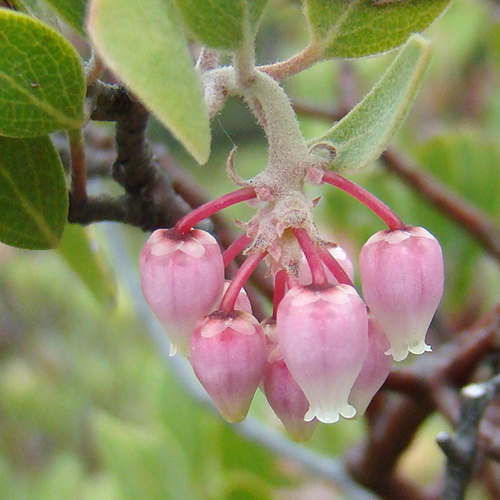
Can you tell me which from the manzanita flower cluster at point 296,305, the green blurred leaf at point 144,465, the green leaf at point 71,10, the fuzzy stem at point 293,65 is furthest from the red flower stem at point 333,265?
the green blurred leaf at point 144,465

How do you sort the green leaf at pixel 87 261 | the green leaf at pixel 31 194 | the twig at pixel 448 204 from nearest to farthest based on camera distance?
the green leaf at pixel 31 194, the green leaf at pixel 87 261, the twig at pixel 448 204

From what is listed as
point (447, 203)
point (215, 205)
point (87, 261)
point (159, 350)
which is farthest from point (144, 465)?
point (215, 205)

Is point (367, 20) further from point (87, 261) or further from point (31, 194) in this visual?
point (87, 261)

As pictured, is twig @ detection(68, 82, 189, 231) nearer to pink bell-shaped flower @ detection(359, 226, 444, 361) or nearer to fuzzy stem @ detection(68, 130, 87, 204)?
fuzzy stem @ detection(68, 130, 87, 204)

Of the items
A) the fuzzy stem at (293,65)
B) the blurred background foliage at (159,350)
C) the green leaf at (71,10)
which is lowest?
the blurred background foliage at (159,350)

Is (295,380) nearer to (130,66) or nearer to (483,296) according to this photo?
(130,66)

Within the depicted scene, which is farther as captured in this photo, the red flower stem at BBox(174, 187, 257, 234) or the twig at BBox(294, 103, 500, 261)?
the twig at BBox(294, 103, 500, 261)

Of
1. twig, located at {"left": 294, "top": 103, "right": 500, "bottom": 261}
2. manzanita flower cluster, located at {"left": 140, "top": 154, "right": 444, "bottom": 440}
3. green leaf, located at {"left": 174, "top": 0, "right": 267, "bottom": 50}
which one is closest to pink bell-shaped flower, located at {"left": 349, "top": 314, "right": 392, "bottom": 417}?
manzanita flower cluster, located at {"left": 140, "top": 154, "right": 444, "bottom": 440}

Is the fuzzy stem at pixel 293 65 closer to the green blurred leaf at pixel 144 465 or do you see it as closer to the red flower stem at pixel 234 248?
the red flower stem at pixel 234 248
